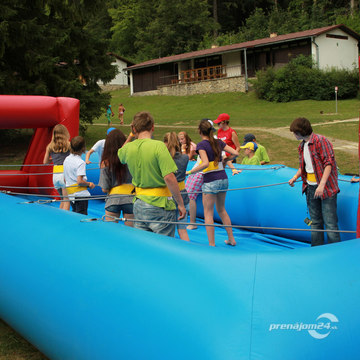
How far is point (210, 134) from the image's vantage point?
18.2 feet

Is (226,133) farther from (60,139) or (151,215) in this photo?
(151,215)

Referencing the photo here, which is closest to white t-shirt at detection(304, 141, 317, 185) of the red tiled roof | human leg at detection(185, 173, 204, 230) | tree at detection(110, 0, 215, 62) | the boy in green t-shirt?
human leg at detection(185, 173, 204, 230)

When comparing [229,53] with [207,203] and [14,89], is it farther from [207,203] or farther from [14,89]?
[207,203]

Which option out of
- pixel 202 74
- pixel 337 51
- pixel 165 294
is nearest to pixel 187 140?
pixel 165 294

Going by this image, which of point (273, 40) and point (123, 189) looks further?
point (273, 40)

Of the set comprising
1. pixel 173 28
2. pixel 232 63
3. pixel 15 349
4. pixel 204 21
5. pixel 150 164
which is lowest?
pixel 15 349

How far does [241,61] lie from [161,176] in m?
35.8

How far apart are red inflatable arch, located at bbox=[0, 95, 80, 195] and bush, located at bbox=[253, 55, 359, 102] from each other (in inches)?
944

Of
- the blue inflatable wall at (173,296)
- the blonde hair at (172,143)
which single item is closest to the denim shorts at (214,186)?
the blonde hair at (172,143)

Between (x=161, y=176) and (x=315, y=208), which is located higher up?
(x=161, y=176)

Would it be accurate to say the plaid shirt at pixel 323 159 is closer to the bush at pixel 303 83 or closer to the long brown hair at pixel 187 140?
the long brown hair at pixel 187 140

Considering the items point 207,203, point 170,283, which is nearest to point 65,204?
point 207,203

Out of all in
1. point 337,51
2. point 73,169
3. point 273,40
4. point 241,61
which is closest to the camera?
point 73,169

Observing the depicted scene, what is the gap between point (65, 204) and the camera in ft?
22.0
